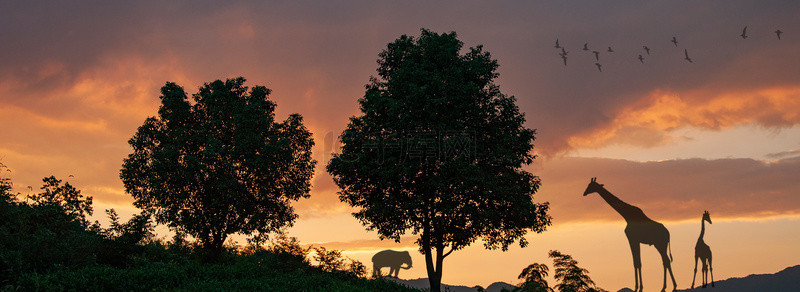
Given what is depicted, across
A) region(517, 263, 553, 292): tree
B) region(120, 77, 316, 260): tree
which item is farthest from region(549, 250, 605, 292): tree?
region(120, 77, 316, 260): tree

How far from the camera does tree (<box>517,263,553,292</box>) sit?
25.2 meters

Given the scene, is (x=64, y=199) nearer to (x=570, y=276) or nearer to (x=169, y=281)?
(x=169, y=281)

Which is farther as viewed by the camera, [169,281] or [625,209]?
[625,209]

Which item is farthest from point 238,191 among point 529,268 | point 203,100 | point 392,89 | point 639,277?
point 639,277

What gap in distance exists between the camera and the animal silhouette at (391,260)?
154 ft

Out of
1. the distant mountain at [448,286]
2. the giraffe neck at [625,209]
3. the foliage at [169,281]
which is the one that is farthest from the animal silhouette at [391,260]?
the foliage at [169,281]

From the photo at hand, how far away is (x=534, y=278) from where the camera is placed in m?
26.4

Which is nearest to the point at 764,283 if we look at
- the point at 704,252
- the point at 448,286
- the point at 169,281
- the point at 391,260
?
the point at 704,252

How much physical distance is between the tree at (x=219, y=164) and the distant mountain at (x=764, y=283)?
23.1 meters

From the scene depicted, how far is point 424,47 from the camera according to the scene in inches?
1198

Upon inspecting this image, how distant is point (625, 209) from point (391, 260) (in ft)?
72.9

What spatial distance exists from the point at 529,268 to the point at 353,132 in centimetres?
1221

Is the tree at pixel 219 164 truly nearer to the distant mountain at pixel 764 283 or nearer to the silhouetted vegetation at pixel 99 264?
the silhouetted vegetation at pixel 99 264

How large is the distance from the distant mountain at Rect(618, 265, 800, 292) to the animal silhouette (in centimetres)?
2149
